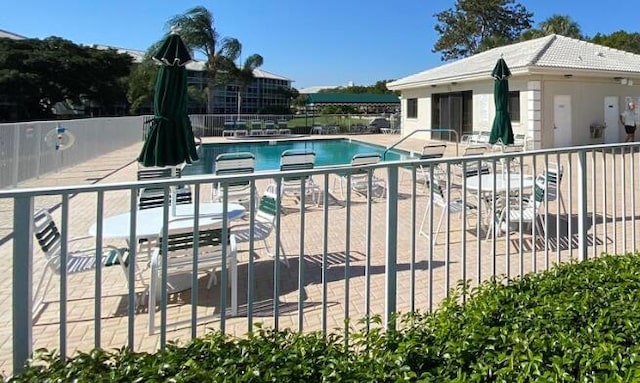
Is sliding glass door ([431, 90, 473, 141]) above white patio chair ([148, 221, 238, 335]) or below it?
above

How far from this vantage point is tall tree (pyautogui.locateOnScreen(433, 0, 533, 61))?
3991 cm

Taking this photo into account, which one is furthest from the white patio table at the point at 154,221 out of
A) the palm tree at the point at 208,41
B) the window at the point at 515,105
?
the palm tree at the point at 208,41

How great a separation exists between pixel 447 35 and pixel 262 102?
2214 centimetres

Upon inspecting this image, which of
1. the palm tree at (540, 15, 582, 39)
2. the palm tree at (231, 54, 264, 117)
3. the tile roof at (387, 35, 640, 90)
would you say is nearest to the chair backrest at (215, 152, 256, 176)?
the tile roof at (387, 35, 640, 90)

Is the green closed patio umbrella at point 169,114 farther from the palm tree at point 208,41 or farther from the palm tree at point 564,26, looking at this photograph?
the palm tree at point 564,26

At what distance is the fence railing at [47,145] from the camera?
10.3 m

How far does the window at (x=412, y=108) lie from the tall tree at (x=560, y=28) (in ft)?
60.3

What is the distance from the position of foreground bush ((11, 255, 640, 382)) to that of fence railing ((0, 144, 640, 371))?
0.25m

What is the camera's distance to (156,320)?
3736mm

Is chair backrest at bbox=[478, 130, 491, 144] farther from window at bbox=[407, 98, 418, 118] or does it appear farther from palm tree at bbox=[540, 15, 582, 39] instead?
palm tree at bbox=[540, 15, 582, 39]

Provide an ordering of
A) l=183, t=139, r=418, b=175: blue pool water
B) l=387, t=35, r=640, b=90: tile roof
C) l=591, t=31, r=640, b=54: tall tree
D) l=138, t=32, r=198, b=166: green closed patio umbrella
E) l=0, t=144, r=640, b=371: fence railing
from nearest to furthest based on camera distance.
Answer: l=0, t=144, r=640, b=371: fence railing < l=138, t=32, r=198, b=166: green closed patio umbrella < l=387, t=35, r=640, b=90: tile roof < l=183, t=139, r=418, b=175: blue pool water < l=591, t=31, r=640, b=54: tall tree

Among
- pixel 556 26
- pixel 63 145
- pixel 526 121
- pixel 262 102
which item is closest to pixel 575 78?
pixel 526 121

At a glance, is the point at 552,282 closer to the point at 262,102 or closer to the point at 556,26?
the point at 556,26

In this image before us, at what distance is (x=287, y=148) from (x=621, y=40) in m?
32.3
